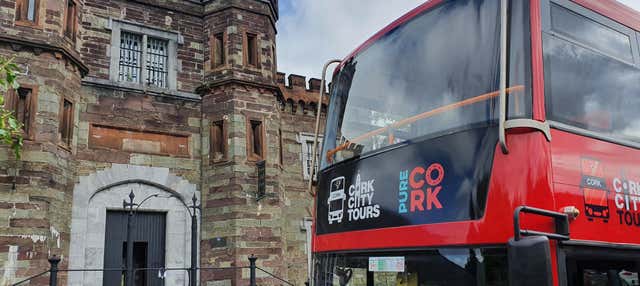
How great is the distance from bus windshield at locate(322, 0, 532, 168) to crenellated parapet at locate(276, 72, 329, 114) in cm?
1387

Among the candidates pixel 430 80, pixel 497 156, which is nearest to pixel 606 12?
pixel 430 80

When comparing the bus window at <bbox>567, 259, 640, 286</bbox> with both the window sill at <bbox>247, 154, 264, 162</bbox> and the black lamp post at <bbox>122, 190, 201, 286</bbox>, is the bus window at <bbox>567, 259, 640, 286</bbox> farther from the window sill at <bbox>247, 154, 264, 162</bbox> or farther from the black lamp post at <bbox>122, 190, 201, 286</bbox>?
the window sill at <bbox>247, 154, 264, 162</bbox>

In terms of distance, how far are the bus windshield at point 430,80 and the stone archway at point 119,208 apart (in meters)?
10.4

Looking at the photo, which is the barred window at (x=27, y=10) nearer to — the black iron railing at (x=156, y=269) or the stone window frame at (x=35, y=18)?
the stone window frame at (x=35, y=18)

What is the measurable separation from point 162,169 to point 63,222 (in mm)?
2900

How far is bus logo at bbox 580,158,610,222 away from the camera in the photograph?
345cm

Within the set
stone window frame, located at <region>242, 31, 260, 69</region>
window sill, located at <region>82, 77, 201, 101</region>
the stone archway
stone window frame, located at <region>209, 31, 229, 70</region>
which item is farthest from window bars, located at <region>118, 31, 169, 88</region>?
the stone archway

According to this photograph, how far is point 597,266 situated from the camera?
3.37m

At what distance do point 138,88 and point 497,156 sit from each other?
1333cm

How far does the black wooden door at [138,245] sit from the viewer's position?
14.2 metres

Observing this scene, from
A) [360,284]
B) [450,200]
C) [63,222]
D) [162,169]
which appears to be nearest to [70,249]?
[63,222]

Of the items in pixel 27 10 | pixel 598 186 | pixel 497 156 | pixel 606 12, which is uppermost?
pixel 27 10

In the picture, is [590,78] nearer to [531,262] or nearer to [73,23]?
[531,262]

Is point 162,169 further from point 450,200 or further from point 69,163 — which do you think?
point 450,200
